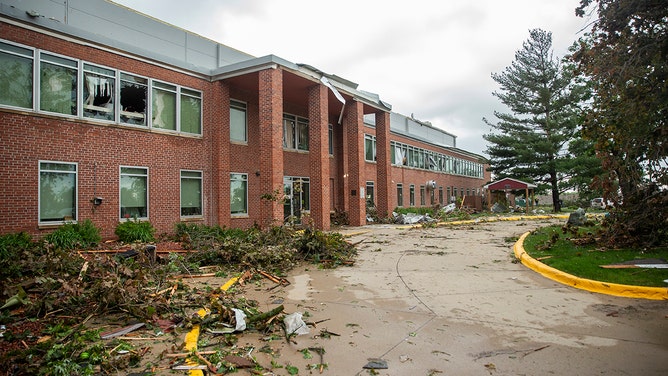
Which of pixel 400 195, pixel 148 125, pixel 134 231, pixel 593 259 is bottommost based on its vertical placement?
pixel 593 259

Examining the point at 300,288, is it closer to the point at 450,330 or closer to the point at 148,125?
the point at 450,330

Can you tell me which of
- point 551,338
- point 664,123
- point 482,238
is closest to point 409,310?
point 551,338

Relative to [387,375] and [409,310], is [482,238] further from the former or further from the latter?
[387,375]

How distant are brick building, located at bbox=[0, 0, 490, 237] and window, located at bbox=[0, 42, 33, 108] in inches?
1.1

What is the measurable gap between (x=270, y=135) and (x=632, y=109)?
11.8 meters

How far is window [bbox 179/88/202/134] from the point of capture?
51.8 feet

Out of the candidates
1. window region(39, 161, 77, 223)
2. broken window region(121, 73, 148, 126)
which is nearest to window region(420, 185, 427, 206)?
broken window region(121, 73, 148, 126)

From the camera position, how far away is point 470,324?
516 centimetres

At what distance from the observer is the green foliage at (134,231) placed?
1271 centimetres

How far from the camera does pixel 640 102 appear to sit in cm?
784

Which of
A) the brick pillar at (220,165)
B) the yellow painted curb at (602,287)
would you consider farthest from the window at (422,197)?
the yellow painted curb at (602,287)

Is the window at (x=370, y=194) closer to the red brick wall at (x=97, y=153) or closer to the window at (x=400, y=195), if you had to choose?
the window at (x=400, y=195)

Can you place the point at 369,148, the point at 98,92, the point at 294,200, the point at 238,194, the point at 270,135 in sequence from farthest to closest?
the point at 369,148 → the point at 294,200 → the point at 238,194 → the point at 270,135 → the point at 98,92

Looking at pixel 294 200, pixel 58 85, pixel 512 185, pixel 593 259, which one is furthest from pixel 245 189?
pixel 512 185
